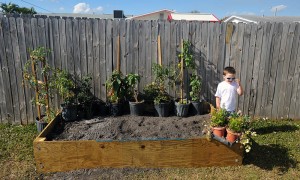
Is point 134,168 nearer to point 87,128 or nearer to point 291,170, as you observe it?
point 87,128

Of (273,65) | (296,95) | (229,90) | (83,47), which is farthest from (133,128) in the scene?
(296,95)

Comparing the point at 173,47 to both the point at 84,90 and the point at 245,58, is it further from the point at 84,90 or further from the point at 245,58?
the point at 84,90

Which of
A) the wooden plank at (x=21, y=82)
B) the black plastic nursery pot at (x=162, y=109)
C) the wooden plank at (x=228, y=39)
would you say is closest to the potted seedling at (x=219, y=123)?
the black plastic nursery pot at (x=162, y=109)

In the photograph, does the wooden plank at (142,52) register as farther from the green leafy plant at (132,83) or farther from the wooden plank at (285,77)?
the wooden plank at (285,77)

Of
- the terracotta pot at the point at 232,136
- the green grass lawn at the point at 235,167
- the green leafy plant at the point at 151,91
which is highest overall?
the green leafy plant at the point at 151,91

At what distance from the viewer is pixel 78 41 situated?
16.4 ft

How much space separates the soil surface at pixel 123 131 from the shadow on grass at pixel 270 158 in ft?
2.96

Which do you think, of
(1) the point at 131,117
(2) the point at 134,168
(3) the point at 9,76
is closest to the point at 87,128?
(1) the point at 131,117

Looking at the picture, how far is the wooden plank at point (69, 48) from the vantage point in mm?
4906

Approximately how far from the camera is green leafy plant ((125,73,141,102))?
482 centimetres

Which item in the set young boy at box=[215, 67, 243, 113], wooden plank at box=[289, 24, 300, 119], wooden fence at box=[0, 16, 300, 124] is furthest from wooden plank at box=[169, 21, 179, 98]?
wooden plank at box=[289, 24, 300, 119]

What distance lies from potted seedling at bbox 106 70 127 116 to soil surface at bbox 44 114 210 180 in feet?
0.70

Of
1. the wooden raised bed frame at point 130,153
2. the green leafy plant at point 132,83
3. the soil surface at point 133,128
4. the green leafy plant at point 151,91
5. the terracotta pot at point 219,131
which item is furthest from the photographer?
the green leafy plant at point 151,91

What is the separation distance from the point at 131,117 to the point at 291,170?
9.37ft
